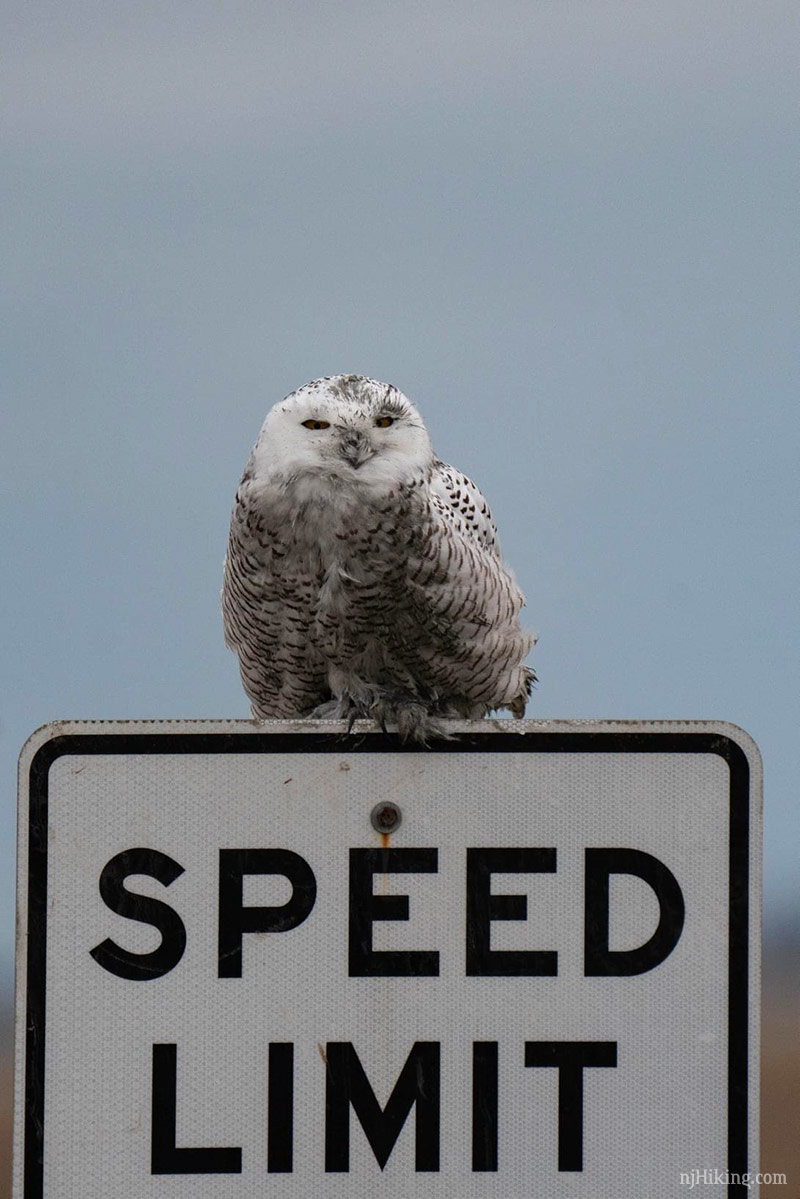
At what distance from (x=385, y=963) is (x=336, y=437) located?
1.41m

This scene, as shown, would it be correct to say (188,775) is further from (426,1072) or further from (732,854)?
(732,854)

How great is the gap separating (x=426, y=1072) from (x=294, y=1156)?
190 millimetres

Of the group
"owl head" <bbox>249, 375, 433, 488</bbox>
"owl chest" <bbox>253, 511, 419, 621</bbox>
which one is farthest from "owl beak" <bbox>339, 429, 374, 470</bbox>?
"owl chest" <bbox>253, 511, 419, 621</bbox>

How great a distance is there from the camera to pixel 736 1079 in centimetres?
179

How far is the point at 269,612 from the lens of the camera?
10.6 ft

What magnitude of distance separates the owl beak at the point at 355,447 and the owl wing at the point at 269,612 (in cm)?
21

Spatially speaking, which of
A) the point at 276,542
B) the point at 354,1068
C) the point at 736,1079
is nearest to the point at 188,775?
the point at 354,1068

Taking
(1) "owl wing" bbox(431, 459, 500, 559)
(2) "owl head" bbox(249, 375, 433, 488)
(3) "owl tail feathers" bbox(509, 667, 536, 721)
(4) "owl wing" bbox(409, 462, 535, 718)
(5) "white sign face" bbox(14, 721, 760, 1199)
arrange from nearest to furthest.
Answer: (5) "white sign face" bbox(14, 721, 760, 1199), (2) "owl head" bbox(249, 375, 433, 488), (4) "owl wing" bbox(409, 462, 535, 718), (1) "owl wing" bbox(431, 459, 500, 559), (3) "owl tail feathers" bbox(509, 667, 536, 721)

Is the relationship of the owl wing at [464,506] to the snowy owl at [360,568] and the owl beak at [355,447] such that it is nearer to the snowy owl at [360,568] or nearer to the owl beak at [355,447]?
the snowy owl at [360,568]

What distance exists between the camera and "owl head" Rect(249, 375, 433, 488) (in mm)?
2961

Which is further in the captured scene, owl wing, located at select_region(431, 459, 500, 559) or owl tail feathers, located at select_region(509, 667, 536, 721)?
owl tail feathers, located at select_region(509, 667, 536, 721)

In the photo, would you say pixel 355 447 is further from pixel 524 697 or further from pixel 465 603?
pixel 524 697

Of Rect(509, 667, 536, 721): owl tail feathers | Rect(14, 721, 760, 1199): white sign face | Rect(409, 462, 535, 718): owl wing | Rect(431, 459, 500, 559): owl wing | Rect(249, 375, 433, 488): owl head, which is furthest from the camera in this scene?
Rect(509, 667, 536, 721): owl tail feathers

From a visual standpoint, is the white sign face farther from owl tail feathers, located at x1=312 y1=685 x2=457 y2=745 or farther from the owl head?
the owl head
